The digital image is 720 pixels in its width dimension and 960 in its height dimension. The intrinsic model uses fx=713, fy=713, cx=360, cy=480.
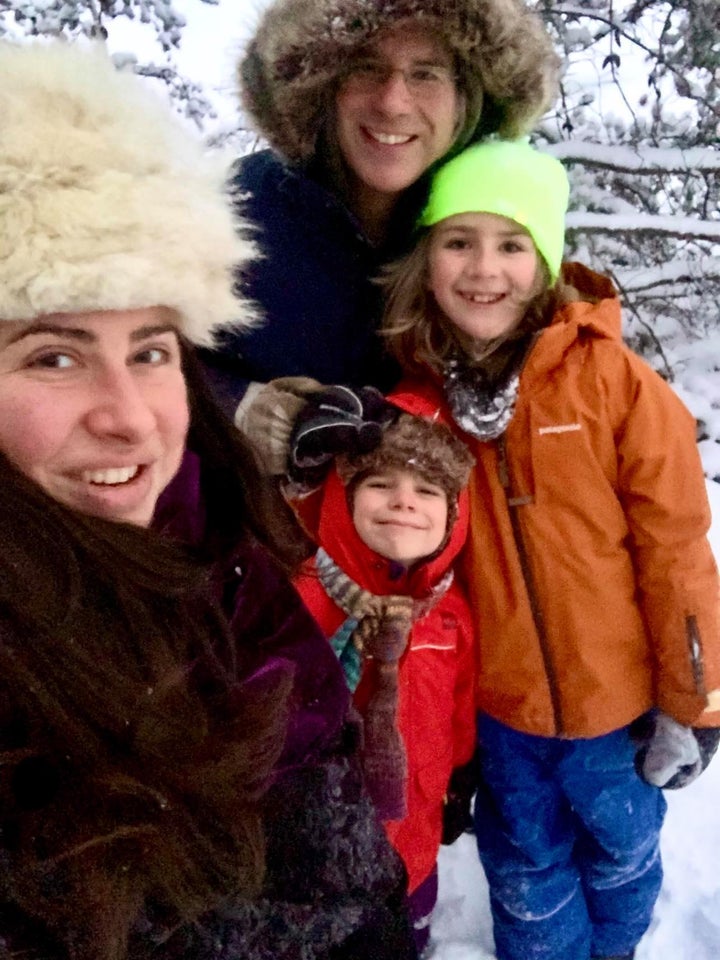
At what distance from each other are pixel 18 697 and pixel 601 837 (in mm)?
1794

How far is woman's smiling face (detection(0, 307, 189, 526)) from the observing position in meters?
0.82

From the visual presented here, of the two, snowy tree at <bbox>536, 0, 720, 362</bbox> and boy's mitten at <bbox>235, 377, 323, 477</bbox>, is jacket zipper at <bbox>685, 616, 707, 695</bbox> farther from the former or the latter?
snowy tree at <bbox>536, 0, 720, 362</bbox>

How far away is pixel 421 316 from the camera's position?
1829mm

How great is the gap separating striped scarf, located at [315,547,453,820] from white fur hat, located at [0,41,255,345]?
94 centimetres

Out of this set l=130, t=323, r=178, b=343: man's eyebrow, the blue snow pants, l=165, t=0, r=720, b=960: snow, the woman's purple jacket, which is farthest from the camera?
l=165, t=0, r=720, b=960: snow

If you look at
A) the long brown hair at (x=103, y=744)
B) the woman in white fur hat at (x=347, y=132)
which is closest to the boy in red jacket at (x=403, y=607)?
the woman in white fur hat at (x=347, y=132)

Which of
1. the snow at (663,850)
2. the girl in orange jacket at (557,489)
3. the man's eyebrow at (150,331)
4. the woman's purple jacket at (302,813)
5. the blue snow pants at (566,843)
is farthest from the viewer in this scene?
the snow at (663,850)

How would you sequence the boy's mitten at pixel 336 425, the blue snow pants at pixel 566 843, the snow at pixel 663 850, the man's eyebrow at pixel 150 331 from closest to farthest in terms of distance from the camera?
the man's eyebrow at pixel 150 331 → the boy's mitten at pixel 336 425 → the blue snow pants at pixel 566 843 → the snow at pixel 663 850

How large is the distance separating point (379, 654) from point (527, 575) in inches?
17.1

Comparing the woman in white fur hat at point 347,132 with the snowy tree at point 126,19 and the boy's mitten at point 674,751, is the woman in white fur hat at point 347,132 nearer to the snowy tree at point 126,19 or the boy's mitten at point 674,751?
the boy's mitten at point 674,751

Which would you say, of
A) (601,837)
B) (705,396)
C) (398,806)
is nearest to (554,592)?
(398,806)

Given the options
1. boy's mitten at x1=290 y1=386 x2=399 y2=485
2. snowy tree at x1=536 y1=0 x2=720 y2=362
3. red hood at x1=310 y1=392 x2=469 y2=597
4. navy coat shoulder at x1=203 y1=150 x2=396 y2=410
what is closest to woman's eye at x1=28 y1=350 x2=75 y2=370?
boy's mitten at x1=290 y1=386 x2=399 y2=485

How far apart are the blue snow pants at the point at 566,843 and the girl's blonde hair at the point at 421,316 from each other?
1.02 meters

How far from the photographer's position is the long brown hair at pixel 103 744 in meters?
0.80
